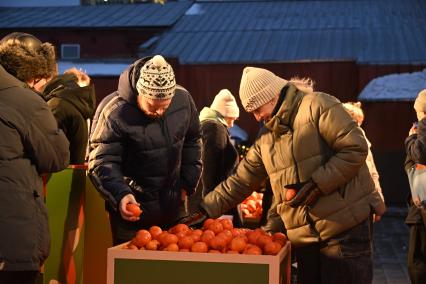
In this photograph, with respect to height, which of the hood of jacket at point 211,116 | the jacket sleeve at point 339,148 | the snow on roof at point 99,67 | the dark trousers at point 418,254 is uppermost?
the jacket sleeve at point 339,148

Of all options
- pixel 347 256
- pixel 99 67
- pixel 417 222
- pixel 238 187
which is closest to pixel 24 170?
pixel 238 187

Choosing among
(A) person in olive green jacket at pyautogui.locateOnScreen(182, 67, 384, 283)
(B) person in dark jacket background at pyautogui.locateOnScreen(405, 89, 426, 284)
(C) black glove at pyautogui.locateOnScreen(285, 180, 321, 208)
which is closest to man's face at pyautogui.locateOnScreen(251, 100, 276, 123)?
(A) person in olive green jacket at pyautogui.locateOnScreen(182, 67, 384, 283)

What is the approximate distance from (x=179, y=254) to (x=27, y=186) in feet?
2.87

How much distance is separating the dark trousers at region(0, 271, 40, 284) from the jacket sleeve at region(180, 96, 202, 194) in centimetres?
147

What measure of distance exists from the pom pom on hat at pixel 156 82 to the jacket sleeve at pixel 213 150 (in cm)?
314

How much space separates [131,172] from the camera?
5457mm

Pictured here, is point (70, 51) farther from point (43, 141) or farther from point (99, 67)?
point (43, 141)

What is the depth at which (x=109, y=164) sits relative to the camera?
17.4 ft

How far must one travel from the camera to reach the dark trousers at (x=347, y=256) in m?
4.98

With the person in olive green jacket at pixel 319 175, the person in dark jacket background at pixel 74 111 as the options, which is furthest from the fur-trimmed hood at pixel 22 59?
the person in dark jacket background at pixel 74 111

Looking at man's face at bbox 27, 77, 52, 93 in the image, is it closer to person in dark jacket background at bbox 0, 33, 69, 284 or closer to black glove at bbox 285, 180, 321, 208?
person in dark jacket background at bbox 0, 33, 69, 284

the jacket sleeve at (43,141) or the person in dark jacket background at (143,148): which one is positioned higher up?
the jacket sleeve at (43,141)

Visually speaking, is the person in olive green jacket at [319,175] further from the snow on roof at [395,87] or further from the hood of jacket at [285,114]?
the snow on roof at [395,87]

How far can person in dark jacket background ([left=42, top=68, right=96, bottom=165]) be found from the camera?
668 cm
